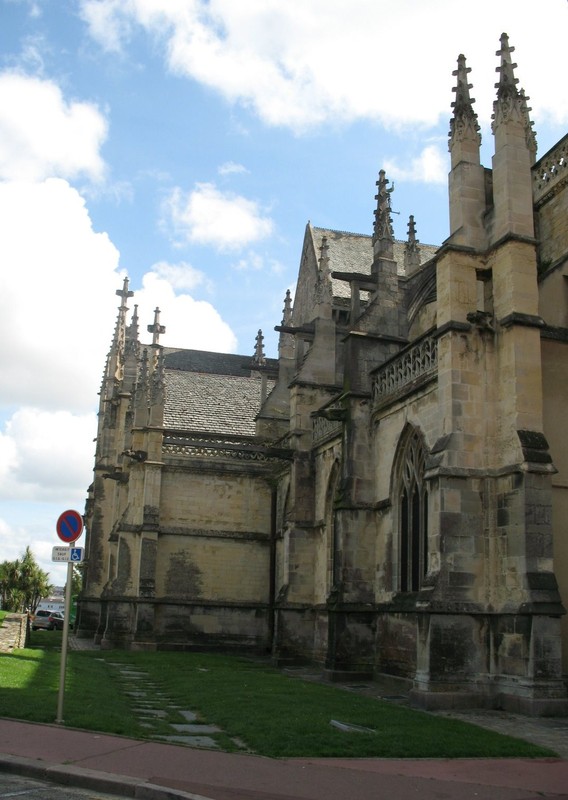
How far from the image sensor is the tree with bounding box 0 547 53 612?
69812 mm

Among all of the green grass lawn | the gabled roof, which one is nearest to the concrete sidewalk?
the green grass lawn

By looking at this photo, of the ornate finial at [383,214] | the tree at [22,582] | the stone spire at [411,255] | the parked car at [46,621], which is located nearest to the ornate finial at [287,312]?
the stone spire at [411,255]

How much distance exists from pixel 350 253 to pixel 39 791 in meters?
31.8

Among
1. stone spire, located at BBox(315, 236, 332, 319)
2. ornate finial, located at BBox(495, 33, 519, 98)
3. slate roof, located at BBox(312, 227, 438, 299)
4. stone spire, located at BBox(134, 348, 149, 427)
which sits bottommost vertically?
stone spire, located at BBox(134, 348, 149, 427)

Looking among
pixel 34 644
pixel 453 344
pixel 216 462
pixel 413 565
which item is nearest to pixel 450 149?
pixel 453 344

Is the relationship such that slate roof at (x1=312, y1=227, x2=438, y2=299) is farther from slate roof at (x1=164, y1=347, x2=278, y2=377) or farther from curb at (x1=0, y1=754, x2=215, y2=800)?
curb at (x1=0, y1=754, x2=215, y2=800)

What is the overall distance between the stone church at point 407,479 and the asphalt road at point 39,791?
8.07 metres

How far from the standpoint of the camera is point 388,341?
2228 cm

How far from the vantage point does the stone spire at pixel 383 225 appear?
23438 millimetres

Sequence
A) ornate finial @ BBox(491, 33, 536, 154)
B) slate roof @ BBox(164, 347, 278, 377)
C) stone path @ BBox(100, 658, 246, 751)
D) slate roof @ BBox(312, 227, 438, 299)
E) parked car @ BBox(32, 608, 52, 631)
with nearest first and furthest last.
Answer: stone path @ BBox(100, 658, 246, 751) → ornate finial @ BBox(491, 33, 536, 154) → slate roof @ BBox(312, 227, 438, 299) → slate roof @ BBox(164, 347, 278, 377) → parked car @ BBox(32, 608, 52, 631)

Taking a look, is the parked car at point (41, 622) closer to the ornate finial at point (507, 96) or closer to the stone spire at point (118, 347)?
the stone spire at point (118, 347)

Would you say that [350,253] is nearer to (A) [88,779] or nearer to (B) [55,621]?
(B) [55,621]

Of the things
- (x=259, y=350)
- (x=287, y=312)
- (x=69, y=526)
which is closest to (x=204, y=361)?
(x=259, y=350)

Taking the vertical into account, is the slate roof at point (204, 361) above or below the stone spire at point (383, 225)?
above
